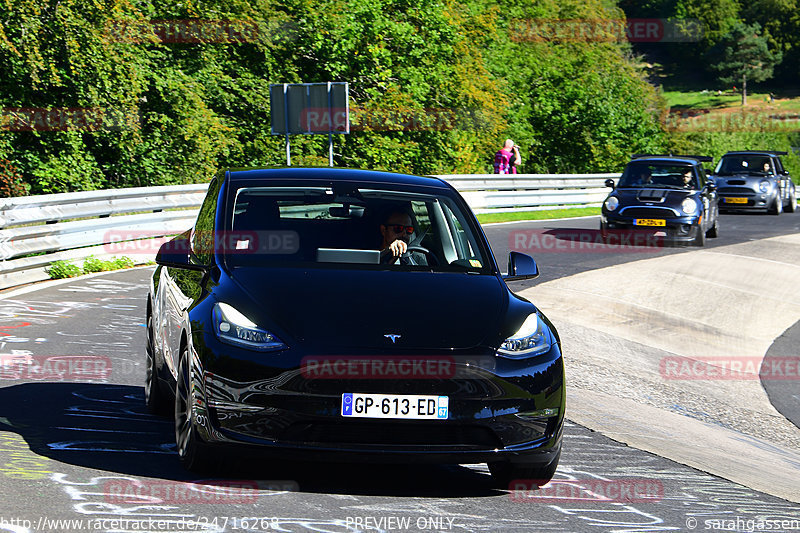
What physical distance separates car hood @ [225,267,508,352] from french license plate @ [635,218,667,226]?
1604cm

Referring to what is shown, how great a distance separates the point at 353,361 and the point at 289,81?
2944 centimetres

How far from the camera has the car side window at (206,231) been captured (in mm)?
6152

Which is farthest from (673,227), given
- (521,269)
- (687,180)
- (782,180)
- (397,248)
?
(397,248)

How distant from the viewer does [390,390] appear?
504cm

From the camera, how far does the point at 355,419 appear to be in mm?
5047

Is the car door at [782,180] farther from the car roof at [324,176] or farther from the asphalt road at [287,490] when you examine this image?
the car roof at [324,176]

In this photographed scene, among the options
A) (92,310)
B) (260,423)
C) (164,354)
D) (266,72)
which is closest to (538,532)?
(260,423)

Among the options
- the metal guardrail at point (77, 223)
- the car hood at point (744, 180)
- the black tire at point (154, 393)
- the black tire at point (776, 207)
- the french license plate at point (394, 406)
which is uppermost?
the french license plate at point (394, 406)

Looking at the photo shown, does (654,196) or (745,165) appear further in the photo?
(745,165)

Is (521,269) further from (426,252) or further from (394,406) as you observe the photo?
(394,406)

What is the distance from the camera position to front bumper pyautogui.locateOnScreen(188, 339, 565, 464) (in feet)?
16.5

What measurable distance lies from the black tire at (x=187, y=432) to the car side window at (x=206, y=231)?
72 centimetres

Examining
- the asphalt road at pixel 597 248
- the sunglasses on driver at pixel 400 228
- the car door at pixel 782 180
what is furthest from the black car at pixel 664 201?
the sunglasses on driver at pixel 400 228

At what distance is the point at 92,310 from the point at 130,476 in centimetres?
682
